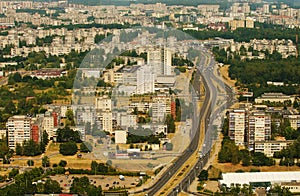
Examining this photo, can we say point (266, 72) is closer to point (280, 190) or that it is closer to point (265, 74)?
point (265, 74)

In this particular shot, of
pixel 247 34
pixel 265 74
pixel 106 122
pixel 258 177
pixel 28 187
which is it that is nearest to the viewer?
pixel 28 187

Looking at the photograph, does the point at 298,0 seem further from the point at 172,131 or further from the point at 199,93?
the point at 172,131

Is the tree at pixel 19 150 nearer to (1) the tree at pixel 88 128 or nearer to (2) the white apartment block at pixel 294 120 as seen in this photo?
(1) the tree at pixel 88 128

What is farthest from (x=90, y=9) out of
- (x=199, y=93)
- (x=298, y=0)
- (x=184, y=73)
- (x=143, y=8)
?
(x=199, y=93)

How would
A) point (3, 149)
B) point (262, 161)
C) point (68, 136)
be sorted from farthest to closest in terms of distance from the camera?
point (68, 136), point (3, 149), point (262, 161)

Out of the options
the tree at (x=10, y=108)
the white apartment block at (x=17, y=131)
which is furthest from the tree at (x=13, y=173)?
the tree at (x=10, y=108)

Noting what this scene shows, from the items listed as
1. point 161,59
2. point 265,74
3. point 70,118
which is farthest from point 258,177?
point 161,59

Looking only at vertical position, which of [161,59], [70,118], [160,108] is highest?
[161,59]
